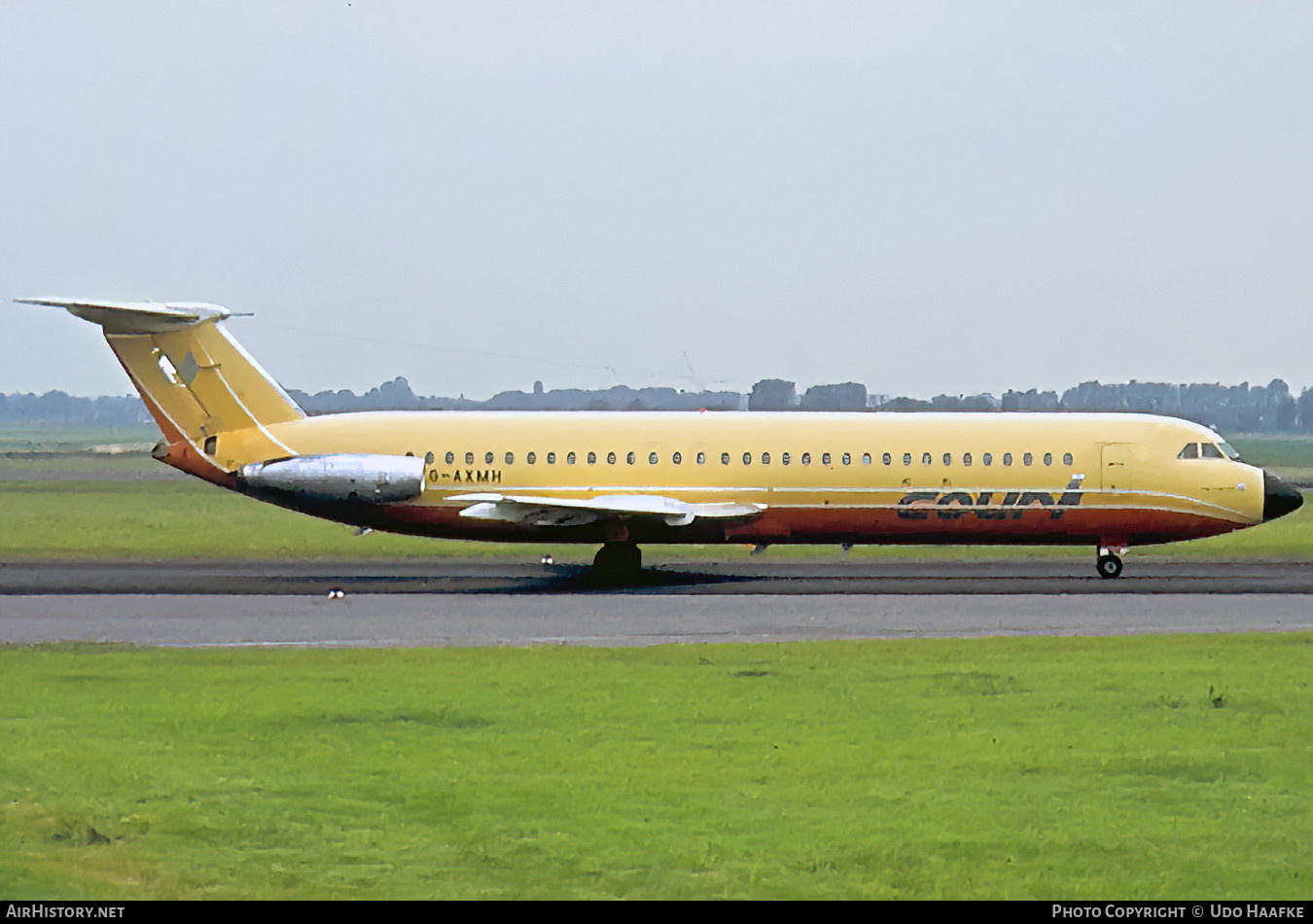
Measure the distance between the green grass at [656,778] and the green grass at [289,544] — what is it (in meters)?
19.5

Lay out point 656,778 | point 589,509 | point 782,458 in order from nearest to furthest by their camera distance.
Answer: point 656,778 → point 589,509 → point 782,458

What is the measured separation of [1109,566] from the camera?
32.8 metres

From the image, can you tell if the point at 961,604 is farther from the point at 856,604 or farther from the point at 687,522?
the point at 687,522

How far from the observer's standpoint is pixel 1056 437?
105 ft

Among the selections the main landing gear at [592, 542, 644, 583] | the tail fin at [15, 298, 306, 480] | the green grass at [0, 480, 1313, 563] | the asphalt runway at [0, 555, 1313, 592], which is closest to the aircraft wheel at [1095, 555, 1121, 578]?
the asphalt runway at [0, 555, 1313, 592]

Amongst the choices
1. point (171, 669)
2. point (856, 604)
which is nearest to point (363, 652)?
point (171, 669)

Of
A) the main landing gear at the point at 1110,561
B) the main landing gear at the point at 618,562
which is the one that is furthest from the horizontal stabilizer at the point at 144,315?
the main landing gear at the point at 1110,561

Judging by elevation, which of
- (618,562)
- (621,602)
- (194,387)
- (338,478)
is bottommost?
(621,602)

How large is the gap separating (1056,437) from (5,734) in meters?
23.3

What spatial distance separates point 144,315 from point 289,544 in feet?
39.7

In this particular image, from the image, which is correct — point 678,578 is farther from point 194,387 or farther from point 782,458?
point 194,387

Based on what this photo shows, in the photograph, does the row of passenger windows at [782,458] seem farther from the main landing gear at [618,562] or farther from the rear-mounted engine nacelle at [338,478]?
the main landing gear at [618,562]

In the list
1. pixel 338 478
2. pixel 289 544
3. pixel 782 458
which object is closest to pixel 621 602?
pixel 782 458

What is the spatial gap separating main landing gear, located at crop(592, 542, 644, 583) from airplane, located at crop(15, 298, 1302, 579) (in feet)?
0.14
